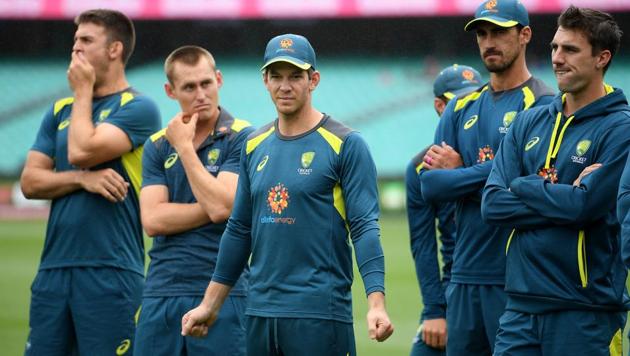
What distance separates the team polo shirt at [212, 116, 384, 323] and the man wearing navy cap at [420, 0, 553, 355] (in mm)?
839

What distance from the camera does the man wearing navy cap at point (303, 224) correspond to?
16.4 feet

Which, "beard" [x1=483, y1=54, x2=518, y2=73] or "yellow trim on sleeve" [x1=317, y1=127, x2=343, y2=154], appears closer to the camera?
"yellow trim on sleeve" [x1=317, y1=127, x2=343, y2=154]

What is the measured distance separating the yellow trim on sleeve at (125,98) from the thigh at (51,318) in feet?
3.75

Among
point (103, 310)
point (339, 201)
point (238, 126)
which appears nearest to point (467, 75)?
point (238, 126)

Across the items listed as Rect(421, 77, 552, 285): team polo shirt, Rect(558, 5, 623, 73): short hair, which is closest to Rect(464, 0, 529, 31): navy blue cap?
Rect(421, 77, 552, 285): team polo shirt

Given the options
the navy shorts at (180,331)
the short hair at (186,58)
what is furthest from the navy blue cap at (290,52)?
the navy shorts at (180,331)

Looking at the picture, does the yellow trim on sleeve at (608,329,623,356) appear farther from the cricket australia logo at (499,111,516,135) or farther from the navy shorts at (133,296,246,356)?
Result: the navy shorts at (133,296,246,356)

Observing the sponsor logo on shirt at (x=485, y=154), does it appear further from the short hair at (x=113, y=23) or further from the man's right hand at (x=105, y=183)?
the short hair at (x=113, y=23)

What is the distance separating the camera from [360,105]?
3519cm

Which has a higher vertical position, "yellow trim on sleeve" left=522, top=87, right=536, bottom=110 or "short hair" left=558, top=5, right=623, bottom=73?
"short hair" left=558, top=5, right=623, bottom=73

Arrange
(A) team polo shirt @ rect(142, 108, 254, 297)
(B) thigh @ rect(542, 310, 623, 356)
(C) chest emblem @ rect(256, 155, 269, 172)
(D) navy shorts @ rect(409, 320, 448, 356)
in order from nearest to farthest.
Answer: (B) thigh @ rect(542, 310, 623, 356) → (C) chest emblem @ rect(256, 155, 269, 172) → (A) team polo shirt @ rect(142, 108, 254, 297) → (D) navy shorts @ rect(409, 320, 448, 356)

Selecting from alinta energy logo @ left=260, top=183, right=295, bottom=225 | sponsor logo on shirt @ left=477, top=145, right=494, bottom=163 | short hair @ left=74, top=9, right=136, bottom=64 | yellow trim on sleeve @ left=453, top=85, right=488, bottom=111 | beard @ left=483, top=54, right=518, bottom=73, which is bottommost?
alinta energy logo @ left=260, top=183, right=295, bottom=225

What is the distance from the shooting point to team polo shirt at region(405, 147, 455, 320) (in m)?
6.51

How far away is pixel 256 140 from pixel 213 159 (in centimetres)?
81
